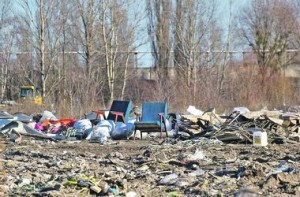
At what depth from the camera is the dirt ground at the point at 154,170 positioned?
21.9ft

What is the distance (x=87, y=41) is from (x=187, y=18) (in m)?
5.82

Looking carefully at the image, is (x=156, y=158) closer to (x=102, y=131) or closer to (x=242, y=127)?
(x=242, y=127)

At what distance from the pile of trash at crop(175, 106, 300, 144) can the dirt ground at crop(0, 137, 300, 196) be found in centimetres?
53

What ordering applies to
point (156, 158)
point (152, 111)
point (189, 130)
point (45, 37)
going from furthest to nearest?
point (45, 37) → point (152, 111) → point (189, 130) → point (156, 158)

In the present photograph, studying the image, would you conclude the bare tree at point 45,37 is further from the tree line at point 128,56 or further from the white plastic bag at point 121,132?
the white plastic bag at point 121,132

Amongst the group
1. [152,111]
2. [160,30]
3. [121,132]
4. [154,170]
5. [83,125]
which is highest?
[160,30]

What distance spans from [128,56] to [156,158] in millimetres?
25757

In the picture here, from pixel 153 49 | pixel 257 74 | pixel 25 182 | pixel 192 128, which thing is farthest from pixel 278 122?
pixel 153 49

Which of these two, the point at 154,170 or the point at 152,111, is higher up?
the point at 152,111

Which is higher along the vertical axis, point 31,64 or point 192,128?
point 31,64

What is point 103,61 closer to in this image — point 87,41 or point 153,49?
point 87,41

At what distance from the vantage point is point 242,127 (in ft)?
42.9

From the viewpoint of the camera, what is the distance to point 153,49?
121 feet

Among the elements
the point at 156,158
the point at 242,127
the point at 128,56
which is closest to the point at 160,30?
the point at 128,56
